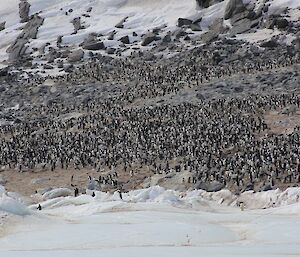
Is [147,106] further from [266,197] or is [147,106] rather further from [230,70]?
[266,197]

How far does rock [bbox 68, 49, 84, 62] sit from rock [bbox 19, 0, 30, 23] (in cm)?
1865

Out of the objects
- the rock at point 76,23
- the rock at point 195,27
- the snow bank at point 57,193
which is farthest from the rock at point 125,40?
the snow bank at point 57,193

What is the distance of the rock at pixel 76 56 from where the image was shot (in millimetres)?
53594

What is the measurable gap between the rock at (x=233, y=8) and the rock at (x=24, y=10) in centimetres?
2711

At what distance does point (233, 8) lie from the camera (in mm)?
55906

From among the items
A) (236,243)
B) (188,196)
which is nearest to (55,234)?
(236,243)

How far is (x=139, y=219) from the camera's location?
14.2 meters

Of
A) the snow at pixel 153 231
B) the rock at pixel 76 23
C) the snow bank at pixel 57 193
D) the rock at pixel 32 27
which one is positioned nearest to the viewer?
the snow at pixel 153 231

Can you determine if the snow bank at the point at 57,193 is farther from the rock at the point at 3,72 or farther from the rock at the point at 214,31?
the rock at the point at 3,72

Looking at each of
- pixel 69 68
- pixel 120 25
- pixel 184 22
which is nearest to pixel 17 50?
pixel 120 25

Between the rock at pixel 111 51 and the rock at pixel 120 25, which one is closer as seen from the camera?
the rock at pixel 111 51

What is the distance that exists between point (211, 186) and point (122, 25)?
43.8 metres

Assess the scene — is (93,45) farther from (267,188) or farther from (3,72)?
(267,188)

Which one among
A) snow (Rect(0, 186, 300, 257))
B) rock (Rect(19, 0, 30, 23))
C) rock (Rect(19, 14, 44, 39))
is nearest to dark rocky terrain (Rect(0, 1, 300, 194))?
snow (Rect(0, 186, 300, 257))
